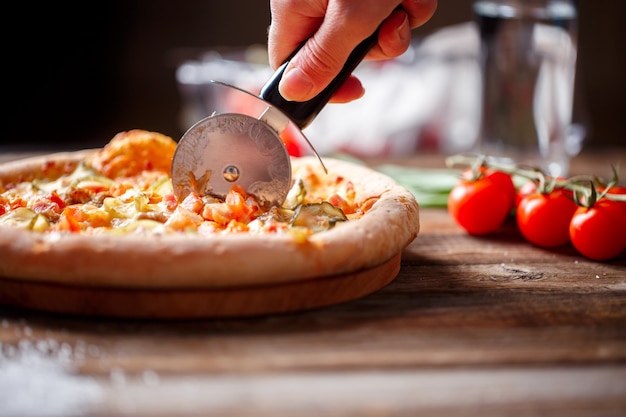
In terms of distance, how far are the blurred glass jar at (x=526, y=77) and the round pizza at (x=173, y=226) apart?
173 centimetres

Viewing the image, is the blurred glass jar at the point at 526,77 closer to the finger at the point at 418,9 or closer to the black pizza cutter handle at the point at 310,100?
the finger at the point at 418,9

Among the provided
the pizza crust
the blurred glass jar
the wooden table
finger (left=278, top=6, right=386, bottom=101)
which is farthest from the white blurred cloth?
the pizza crust

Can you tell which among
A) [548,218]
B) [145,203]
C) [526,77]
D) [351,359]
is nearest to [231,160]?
[145,203]

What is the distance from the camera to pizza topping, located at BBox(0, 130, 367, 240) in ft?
9.77

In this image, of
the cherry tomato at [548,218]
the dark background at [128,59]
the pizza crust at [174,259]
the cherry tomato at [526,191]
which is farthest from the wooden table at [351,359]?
the dark background at [128,59]

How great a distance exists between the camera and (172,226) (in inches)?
Answer: 116

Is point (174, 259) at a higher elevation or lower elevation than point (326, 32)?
lower

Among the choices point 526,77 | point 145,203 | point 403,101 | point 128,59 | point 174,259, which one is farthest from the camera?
point 128,59

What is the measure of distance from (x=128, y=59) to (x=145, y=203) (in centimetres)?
642

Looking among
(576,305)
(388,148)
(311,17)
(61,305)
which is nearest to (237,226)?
(61,305)

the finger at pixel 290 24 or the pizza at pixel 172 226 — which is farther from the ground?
the finger at pixel 290 24

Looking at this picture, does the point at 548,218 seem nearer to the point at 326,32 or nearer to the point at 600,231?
the point at 600,231

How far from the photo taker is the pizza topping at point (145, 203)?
9.77 ft

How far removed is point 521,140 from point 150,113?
5483mm
